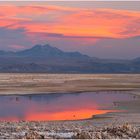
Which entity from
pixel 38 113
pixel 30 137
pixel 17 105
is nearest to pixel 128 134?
pixel 30 137

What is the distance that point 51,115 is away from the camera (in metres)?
31.3

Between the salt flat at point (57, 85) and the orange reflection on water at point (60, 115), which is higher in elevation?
the salt flat at point (57, 85)

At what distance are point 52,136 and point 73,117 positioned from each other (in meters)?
15.5

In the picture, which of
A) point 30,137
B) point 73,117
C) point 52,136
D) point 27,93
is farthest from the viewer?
point 27,93

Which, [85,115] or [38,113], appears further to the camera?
[38,113]

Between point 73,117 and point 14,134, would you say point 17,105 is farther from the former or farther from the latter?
point 14,134

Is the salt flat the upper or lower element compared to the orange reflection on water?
upper

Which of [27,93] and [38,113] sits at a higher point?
[27,93]

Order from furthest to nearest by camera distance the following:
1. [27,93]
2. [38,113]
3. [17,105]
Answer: [27,93]
[17,105]
[38,113]

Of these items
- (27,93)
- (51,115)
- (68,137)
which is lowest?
(68,137)

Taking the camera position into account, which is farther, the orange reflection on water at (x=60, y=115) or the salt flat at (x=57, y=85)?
the salt flat at (x=57, y=85)

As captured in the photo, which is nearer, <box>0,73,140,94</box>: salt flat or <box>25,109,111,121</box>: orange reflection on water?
<box>25,109,111,121</box>: orange reflection on water

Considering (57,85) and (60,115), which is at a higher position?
(57,85)

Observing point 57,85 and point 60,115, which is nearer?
point 60,115
